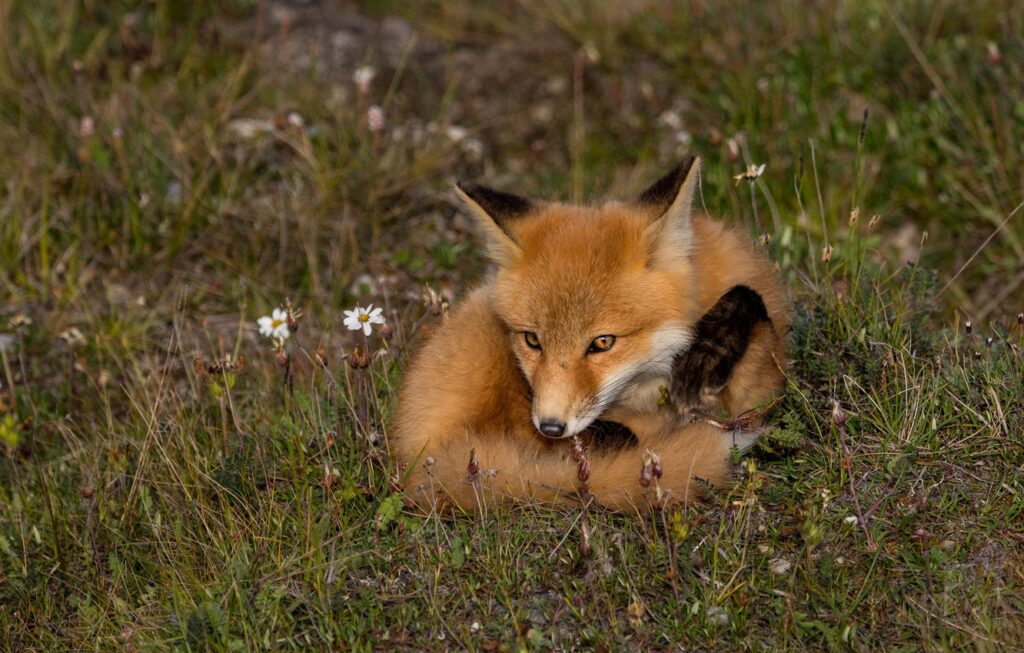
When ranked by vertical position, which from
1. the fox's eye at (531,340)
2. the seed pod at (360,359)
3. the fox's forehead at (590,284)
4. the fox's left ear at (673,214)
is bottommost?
the fox's eye at (531,340)

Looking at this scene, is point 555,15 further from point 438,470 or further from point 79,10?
point 438,470

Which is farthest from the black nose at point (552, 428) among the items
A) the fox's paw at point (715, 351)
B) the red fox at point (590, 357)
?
the fox's paw at point (715, 351)

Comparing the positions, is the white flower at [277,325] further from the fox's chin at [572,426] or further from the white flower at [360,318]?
the fox's chin at [572,426]

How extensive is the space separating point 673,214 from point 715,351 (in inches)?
18.5

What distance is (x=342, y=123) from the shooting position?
618 cm

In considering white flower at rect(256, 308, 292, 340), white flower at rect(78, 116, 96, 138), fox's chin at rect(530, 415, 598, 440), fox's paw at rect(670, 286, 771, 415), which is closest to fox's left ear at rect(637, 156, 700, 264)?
fox's paw at rect(670, 286, 771, 415)

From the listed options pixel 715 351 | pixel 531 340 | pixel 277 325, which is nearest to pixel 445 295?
pixel 277 325

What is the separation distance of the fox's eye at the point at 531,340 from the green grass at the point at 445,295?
59 cm

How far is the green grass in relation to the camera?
119 inches

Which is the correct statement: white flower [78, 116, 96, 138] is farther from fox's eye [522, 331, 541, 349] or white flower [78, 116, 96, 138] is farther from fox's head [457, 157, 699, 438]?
fox's eye [522, 331, 541, 349]

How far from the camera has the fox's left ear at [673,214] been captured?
11.4 ft

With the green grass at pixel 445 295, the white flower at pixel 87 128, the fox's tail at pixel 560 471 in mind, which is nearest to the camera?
the green grass at pixel 445 295

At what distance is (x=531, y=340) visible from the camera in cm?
363

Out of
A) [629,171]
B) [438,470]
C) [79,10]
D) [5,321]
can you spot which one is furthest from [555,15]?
[438,470]
